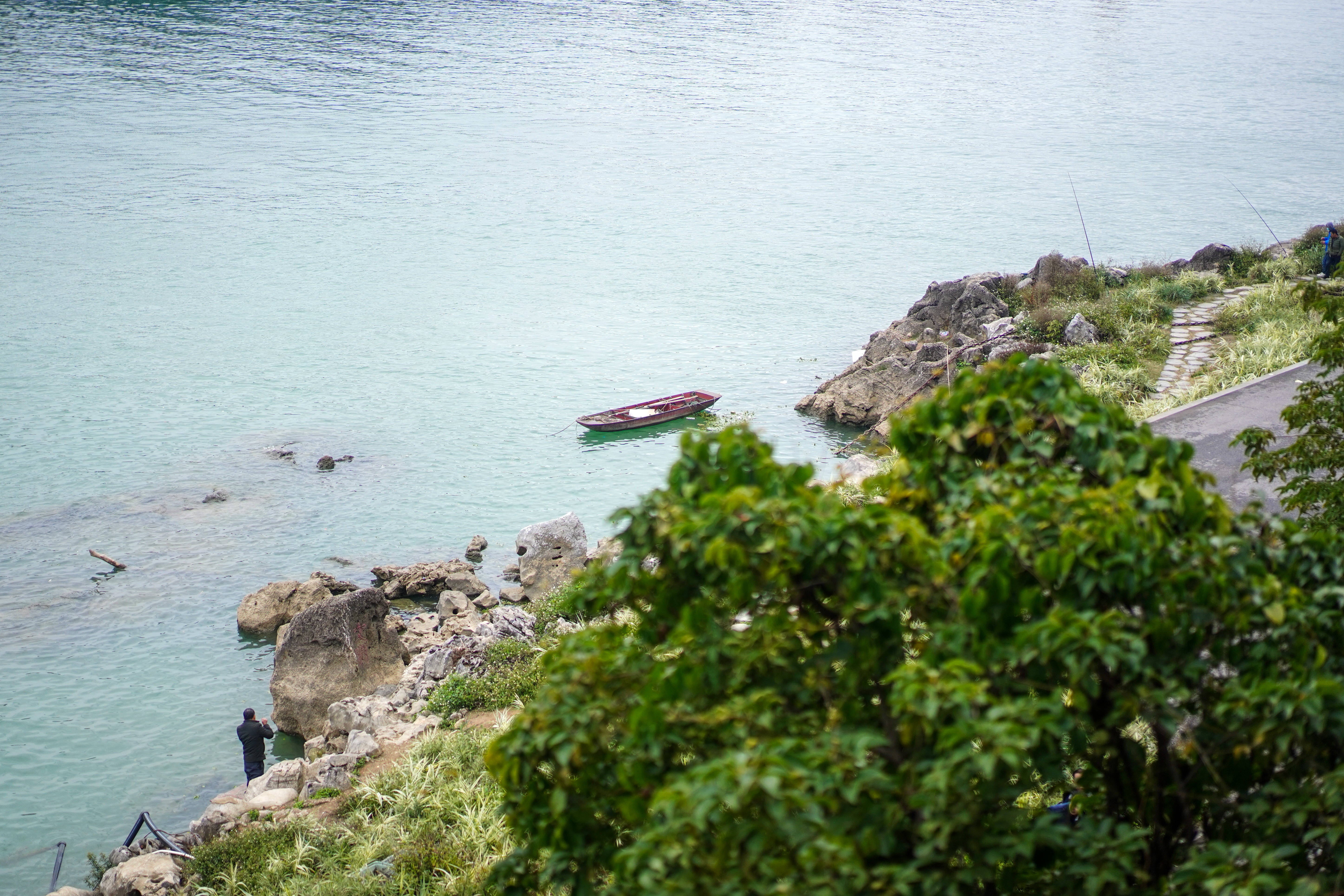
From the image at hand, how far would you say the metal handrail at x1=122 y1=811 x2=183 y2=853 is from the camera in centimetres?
1323

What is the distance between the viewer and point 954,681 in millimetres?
4098

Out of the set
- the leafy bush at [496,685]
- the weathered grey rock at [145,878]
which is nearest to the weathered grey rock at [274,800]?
the weathered grey rock at [145,878]

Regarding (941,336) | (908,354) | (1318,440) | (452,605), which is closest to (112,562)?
(452,605)

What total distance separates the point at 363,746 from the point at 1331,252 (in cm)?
2553

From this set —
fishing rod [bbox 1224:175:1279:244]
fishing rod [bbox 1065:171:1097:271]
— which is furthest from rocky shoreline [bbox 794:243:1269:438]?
fishing rod [bbox 1224:175:1279:244]

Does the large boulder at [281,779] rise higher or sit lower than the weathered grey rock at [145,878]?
lower

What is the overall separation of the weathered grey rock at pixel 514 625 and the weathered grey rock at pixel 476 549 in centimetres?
643

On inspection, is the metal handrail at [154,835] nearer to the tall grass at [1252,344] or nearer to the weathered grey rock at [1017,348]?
the tall grass at [1252,344]

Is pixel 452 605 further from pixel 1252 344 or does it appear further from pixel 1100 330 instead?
pixel 1252 344

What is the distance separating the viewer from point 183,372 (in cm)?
3706

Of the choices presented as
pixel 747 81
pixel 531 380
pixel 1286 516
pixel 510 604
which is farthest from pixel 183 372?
pixel 747 81

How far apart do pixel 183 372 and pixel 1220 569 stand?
37701mm

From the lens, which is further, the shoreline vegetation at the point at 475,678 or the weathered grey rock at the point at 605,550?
the weathered grey rock at the point at 605,550

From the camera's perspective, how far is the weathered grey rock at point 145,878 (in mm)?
12008
